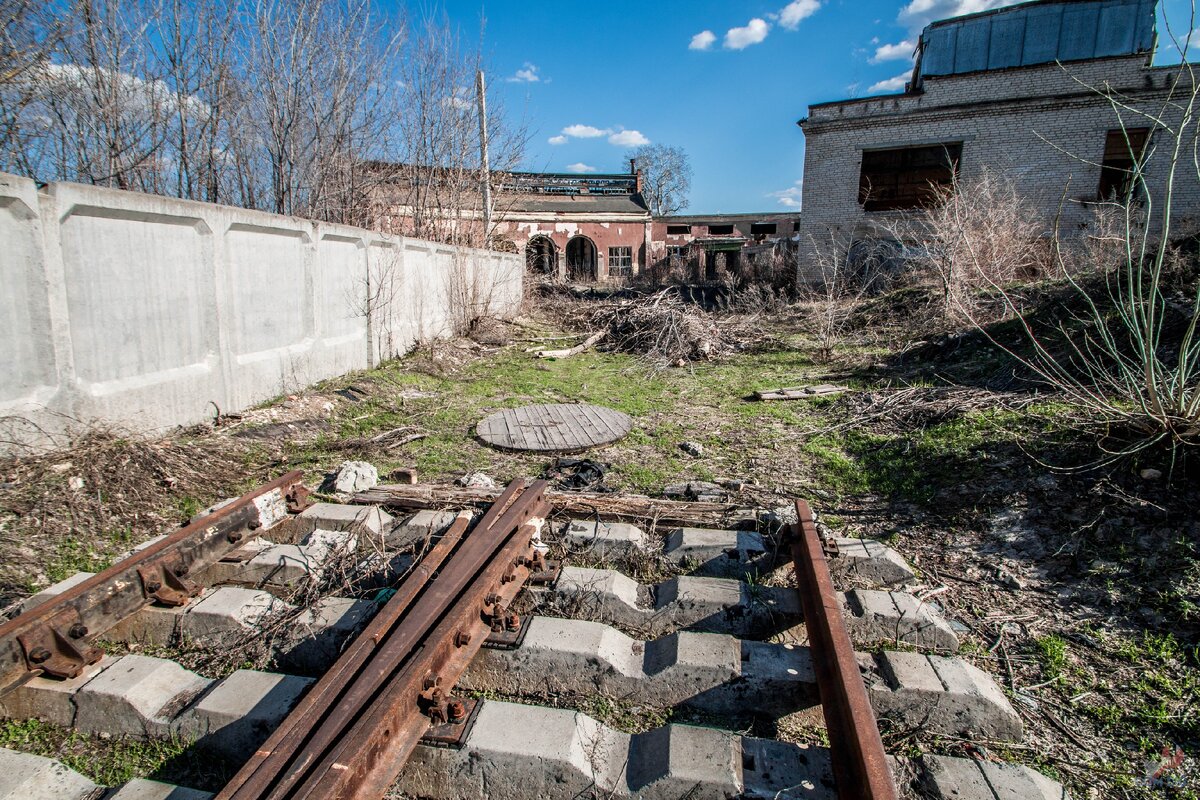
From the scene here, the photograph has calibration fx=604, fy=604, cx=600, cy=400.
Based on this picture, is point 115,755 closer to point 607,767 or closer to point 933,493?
point 607,767

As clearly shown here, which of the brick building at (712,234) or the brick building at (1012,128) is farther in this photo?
the brick building at (712,234)

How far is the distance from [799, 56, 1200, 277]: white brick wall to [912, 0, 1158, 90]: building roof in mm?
3069

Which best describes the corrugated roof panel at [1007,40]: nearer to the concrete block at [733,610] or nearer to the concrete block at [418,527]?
the concrete block at [733,610]

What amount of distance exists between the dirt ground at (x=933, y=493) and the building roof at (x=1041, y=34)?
2053cm

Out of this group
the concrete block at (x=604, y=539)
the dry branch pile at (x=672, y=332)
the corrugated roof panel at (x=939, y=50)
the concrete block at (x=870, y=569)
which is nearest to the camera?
the concrete block at (x=870, y=569)

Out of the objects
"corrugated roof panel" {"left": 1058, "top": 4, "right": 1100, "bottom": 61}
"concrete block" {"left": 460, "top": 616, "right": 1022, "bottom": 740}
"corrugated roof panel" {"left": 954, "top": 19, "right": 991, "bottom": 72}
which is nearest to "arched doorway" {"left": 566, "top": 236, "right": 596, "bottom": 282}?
"corrugated roof panel" {"left": 954, "top": 19, "right": 991, "bottom": 72}

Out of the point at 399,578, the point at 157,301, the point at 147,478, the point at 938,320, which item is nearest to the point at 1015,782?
the point at 399,578

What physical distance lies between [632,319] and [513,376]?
341 cm

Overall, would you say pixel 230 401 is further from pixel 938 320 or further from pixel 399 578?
pixel 938 320

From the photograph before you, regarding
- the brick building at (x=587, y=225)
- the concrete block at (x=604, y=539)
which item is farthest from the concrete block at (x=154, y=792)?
the brick building at (x=587, y=225)

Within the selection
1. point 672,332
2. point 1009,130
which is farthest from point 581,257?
point 672,332

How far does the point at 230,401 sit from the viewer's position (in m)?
5.54

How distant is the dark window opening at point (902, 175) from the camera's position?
19.1 metres

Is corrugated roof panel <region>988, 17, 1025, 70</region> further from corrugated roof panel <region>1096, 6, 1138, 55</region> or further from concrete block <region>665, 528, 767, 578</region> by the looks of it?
concrete block <region>665, 528, 767, 578</region>
